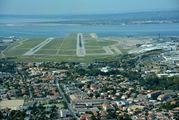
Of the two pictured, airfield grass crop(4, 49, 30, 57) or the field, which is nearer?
the field

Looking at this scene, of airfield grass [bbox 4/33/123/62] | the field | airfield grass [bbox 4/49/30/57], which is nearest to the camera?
airfield grass [bbox 4/33/123/62]

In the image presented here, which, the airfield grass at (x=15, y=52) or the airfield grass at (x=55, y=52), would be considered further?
the airfield grass at (x=15, y=52)

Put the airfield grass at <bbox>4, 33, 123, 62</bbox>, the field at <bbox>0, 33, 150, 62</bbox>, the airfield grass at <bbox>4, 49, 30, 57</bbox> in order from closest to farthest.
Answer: the airfield grass at <bbox>4, 33, 123, 62</bbox> < the field at <bbox>0, 33, 150, 62</bbox> < the airfield grass at <bbox>4, 49, 30, 57</bbox>

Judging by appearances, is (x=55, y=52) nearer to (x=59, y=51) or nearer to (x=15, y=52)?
(x=59, y=51)

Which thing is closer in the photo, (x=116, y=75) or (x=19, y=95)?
(x=19, y=95)

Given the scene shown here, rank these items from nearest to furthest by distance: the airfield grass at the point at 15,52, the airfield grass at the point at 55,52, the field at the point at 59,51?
the airfield grass at the point at 55,52, the field at the point at 59,51, the airfield grass at the point at 15,52

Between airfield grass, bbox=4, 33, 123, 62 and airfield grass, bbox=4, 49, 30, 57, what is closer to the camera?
airfield grass, bbox=4, 33, 123, 62

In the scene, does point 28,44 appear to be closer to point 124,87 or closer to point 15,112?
point 124,87

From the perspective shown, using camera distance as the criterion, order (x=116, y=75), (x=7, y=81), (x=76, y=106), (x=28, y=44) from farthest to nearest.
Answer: (x=28, y=44) → (x=116, y=75) → (x=7, y=81) → (x=76, y=106)

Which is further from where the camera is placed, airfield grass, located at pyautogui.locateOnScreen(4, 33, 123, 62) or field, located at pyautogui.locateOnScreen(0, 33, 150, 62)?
field, located at pyautogui.locateOnScreen(0, 33, 150, 62)

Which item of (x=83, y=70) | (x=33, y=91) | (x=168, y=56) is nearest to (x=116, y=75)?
(x=83, y=70)

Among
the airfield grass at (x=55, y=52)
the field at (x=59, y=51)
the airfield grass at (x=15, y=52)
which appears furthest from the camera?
the airfield grass at (x=15, y=52)
